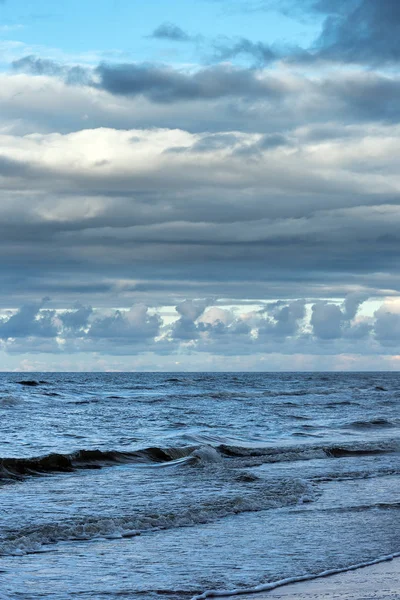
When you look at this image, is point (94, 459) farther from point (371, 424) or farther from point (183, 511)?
point (371, 424)

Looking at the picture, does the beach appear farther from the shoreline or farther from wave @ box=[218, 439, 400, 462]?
wave @ box=[218, 439, 400, 462]

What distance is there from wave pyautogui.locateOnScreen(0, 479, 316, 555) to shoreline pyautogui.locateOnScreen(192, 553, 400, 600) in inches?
132

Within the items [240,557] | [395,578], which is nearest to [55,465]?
[240,557]

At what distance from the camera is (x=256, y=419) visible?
126 ft

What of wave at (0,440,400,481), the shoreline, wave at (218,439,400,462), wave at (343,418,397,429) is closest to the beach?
the shoreline

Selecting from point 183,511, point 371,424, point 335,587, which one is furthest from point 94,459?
point 371,424

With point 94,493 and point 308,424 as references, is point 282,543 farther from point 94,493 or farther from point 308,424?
point 308,424

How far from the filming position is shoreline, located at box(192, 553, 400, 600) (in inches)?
302

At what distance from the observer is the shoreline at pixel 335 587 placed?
25.1 ft

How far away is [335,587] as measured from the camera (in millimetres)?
8039

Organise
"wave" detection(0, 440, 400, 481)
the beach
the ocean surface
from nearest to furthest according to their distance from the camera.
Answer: the beach → the ocean surface → "wave" detection(0, 440, 400, 481)

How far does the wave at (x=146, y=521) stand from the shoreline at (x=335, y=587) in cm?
335

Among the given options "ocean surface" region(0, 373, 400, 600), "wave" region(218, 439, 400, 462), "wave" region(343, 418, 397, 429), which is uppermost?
"ocean surface" region(0, 373, 400, 600)

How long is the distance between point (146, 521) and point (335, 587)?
444 cm
